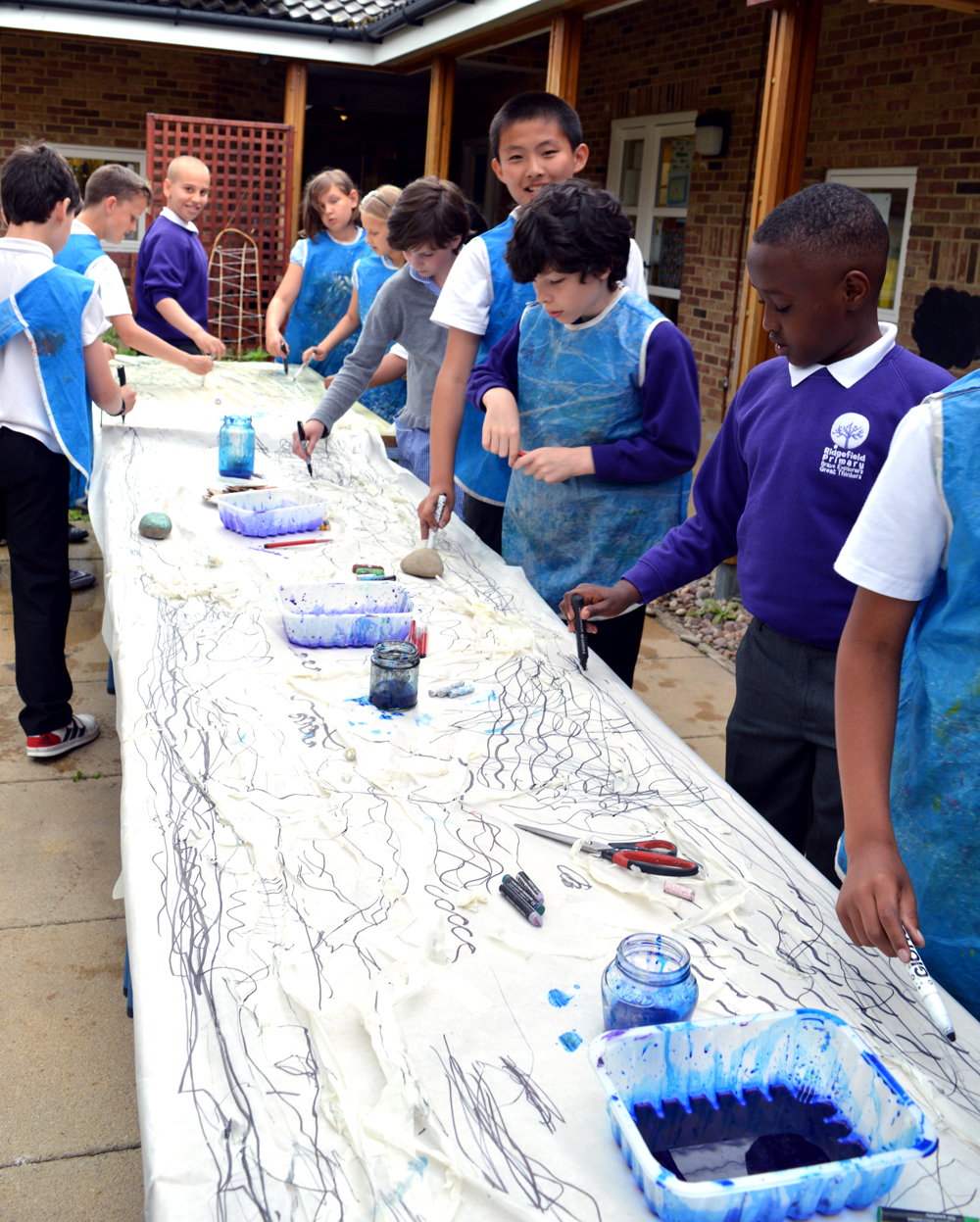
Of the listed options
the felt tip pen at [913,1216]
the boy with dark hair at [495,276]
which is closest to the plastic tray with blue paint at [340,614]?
the boy with dark hair at [495,276]

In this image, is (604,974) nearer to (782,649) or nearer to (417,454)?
(782,649)

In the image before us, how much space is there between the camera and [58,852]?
3.02m

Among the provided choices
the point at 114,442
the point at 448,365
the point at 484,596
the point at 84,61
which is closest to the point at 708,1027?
the point at 484,596

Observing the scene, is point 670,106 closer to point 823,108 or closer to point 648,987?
point 823,108

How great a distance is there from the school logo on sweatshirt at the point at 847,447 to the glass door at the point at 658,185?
22.6ft

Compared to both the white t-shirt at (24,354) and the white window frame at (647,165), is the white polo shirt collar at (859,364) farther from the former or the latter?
the white window frame at (647,165)

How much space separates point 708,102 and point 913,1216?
26.2 feet

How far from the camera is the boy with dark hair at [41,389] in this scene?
2996 millimetres

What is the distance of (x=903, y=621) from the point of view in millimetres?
1268

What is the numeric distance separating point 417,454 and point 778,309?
86.6 inches

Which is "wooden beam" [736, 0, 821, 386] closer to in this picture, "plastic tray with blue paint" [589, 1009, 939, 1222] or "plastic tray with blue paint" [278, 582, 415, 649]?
"plastic tray with blue paint" [278, 582, 415, 649]

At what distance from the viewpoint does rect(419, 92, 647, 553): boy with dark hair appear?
9.17ft

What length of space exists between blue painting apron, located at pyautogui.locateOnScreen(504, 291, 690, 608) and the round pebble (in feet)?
3.08

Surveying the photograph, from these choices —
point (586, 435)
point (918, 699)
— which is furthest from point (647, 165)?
point (918, 699)
